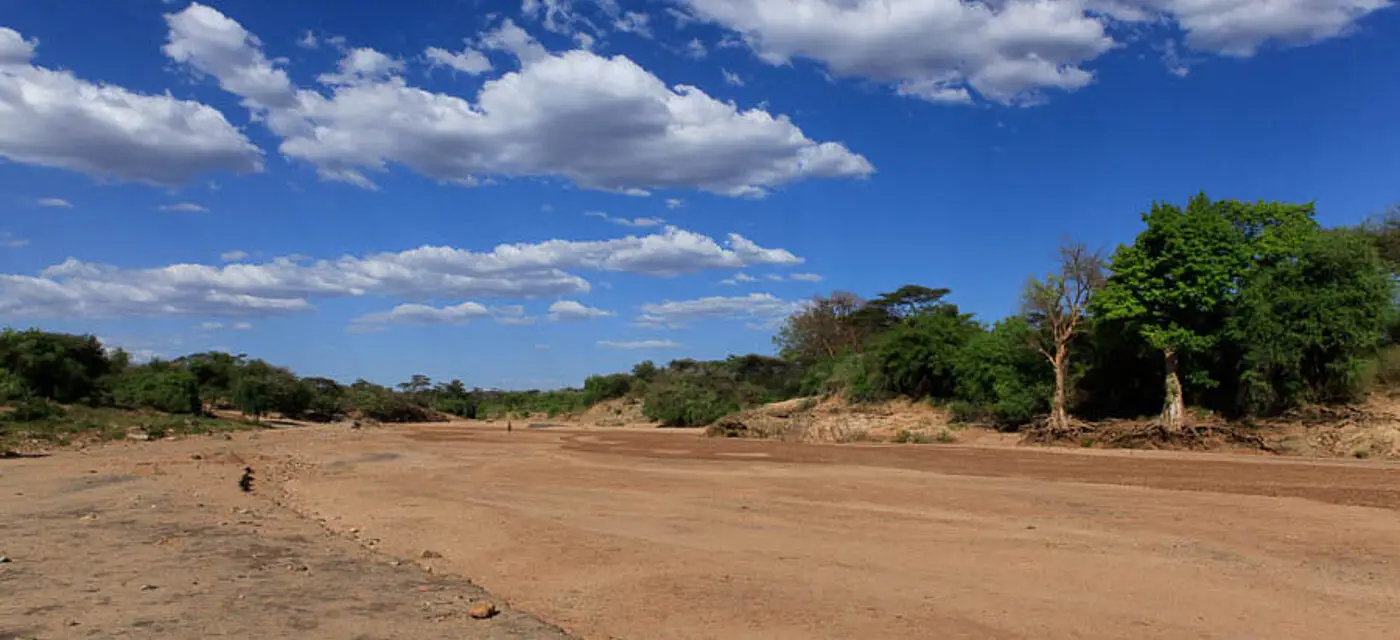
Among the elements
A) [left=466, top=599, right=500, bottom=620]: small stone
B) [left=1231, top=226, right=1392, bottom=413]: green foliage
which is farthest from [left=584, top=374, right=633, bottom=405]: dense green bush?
[left=466, top=599, right=500, bottom=620]: small stone

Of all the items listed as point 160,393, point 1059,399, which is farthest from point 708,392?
point 160,393

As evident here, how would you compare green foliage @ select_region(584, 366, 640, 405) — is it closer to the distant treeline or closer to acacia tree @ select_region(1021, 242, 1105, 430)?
the distant treeline

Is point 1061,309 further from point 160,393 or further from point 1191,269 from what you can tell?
point 160,393

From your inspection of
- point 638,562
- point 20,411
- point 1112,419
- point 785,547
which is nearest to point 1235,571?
point 785,547

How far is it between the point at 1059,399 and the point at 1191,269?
289 inches

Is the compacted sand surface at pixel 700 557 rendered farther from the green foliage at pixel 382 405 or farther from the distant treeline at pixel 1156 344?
the green foliage at pixel 382 405

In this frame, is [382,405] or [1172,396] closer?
[1172,396]

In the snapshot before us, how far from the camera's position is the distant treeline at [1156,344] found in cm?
2872

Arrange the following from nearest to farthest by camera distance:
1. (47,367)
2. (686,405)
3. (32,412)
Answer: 1. (32,412)
2. (47,367)
3. (686,405)

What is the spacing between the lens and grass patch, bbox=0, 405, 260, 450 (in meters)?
27.8

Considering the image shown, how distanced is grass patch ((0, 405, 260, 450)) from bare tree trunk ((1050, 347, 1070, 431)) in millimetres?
36699

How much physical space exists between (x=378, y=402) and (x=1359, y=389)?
8287cm

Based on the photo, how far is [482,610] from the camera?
661 cm

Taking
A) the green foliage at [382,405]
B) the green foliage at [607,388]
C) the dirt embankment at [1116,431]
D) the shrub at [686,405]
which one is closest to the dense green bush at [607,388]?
the green foliage at [607,388]
